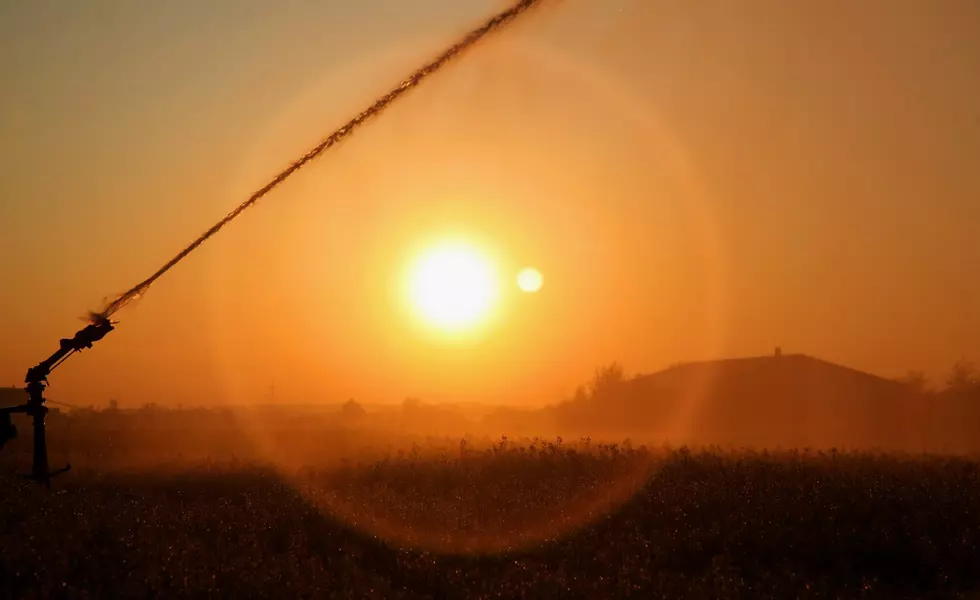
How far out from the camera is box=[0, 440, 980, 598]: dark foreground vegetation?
13.0 m

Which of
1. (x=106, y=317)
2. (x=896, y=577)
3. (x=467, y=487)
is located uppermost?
(x=106, y=317)

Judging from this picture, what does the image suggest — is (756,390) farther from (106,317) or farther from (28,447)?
(106,317)

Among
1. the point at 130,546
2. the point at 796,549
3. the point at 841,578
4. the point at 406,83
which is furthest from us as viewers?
the point at 406,83

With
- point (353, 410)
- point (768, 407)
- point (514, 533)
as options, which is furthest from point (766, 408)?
point (353, 410)

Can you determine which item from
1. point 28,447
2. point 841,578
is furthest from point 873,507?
point 28,447

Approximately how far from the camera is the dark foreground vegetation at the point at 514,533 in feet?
42.8

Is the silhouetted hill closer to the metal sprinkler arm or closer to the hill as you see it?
the hill

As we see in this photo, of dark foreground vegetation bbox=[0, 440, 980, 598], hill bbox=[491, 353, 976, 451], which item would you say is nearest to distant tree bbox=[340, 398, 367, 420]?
hill bbox=[491, 353, 976, 451]

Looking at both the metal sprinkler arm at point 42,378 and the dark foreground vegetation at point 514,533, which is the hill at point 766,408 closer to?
the dark foreground vegetation at point 514,533

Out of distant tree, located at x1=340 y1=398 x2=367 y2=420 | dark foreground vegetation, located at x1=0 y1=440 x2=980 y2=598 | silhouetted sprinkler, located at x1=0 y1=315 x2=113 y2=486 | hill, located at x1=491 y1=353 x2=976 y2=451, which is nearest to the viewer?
dark foreground vegetation, located at x1=0 y1=440 x2=980 y2=598

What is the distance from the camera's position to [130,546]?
14.0 m

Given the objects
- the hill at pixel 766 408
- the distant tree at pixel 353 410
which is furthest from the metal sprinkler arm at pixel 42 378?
the distant tree at pixel 353 410

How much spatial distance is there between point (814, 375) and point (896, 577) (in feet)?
272

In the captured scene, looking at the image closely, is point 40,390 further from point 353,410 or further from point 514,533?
point 353,410
